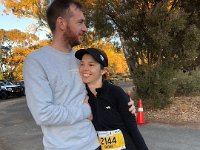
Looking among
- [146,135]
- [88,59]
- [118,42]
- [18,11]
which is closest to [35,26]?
[18,11]

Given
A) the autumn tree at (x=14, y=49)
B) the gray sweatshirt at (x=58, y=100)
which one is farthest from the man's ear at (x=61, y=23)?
the autumn tree at (x=14, y=49)

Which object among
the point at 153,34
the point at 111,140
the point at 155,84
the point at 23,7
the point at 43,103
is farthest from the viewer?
the point at 23,7

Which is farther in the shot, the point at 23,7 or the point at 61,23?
the point at 23,7

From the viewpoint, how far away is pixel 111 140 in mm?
2691

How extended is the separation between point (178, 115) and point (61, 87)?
10.1 metres

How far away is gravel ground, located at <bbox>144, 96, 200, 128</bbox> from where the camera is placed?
11.1 m

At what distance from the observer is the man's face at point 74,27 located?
2.58 metres

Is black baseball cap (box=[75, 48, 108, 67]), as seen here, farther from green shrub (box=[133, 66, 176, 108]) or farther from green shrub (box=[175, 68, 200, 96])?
green shrub (box=[175, 68, 200, 96])

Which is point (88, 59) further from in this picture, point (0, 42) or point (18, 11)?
point (0, 42)

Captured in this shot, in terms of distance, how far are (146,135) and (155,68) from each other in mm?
4403

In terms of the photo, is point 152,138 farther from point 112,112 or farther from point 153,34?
point 112,112

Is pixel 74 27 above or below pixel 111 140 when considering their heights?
above

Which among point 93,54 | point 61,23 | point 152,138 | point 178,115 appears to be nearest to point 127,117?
point 93,54

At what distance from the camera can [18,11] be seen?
91.7 feet
